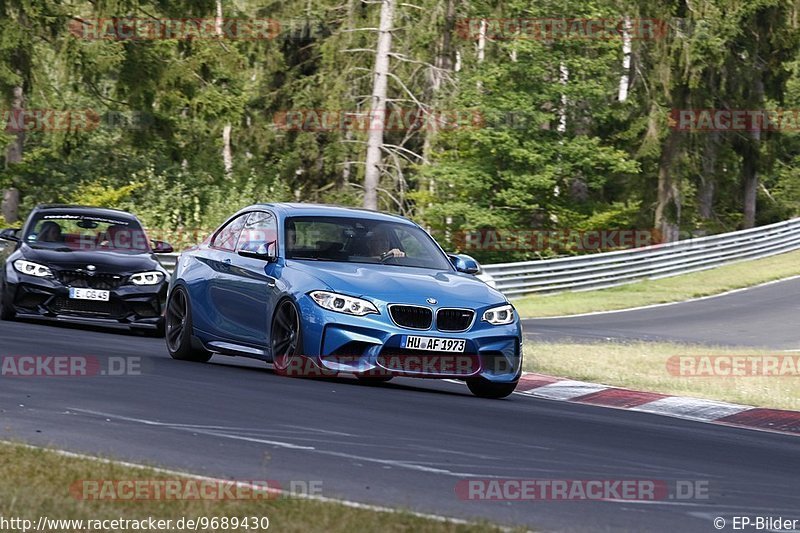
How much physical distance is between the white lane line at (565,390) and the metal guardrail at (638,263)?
65.5ft

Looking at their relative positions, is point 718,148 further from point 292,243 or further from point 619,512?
point 619,512

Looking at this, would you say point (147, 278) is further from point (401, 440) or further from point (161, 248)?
point (401, 440)

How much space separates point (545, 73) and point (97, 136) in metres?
15.4

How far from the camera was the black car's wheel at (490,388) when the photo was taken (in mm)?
13102

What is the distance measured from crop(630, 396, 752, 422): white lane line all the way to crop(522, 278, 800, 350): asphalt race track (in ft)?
30.9

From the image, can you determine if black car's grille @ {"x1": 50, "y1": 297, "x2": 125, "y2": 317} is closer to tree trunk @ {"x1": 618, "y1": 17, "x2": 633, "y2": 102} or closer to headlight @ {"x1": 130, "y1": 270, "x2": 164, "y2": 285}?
headlight @ {"x1": 130, "y1": 270, "x2": 164, "y2": 285}

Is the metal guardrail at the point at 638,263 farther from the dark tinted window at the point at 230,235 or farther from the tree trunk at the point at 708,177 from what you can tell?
the dark tinted window at the point at 230,235

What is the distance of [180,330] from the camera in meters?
14.6

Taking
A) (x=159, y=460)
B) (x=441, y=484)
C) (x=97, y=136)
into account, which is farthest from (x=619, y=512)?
(x=97, y=136)

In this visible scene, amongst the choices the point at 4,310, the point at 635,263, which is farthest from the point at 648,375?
the point at 635,263

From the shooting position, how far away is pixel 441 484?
7.87 metres

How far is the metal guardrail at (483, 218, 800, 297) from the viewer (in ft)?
123

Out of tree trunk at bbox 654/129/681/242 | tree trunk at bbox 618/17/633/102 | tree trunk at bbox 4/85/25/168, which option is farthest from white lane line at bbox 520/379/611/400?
tree trunk at bbox 654/129/681/242

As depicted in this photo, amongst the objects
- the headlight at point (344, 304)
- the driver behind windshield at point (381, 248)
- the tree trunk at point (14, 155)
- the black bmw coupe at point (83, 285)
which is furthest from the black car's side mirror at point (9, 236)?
the tree trunk at point (14, 155)
